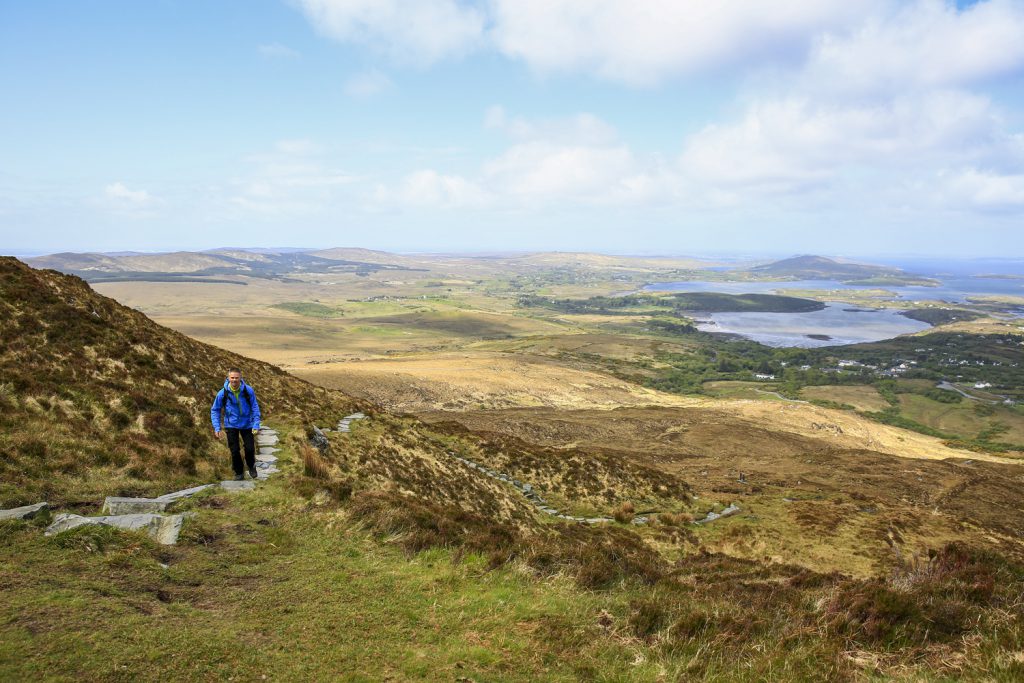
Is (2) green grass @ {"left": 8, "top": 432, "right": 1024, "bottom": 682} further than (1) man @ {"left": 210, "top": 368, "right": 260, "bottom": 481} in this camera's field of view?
No

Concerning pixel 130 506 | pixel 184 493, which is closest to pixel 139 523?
pixel 130 506

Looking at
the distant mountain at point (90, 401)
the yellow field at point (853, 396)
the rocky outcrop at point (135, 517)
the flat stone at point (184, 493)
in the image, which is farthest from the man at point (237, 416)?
the yellow field at point (853, 396)

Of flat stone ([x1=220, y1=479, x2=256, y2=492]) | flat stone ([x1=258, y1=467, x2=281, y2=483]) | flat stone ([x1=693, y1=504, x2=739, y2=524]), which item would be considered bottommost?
flat stone ([x1=693, y1=504, x2=739, y2=524])

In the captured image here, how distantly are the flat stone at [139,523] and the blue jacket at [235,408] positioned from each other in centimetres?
394

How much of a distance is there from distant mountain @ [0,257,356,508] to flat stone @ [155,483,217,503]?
16.2 inches

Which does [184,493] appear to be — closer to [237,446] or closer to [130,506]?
[130,506]

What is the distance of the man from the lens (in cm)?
1486

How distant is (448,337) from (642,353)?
73.1 metres

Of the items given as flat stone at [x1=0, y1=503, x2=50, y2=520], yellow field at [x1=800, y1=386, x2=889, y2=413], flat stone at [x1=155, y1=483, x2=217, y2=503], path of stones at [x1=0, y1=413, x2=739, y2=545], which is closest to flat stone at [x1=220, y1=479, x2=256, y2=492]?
path of stones at [x1=0, y1=413, x2=739, y2=545]

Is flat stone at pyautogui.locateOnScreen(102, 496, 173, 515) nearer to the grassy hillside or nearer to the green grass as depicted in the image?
the grassy hillside

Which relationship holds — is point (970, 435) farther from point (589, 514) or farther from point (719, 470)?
point (589, 514)

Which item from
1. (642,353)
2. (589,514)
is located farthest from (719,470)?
(642,353)

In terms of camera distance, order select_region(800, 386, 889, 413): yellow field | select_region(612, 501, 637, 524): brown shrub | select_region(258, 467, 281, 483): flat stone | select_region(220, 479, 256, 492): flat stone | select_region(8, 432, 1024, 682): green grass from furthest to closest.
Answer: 1. select_region(800, 386, 889, 413): yellow field
2. select_region(612, 501, 637, 524): brown shrub
3. select_region(258, 467, 281, 483): flat stone
4. select_region(220, 479, 256, 492): flat stone
5. select_region(8, 432, 1024, 682): green grass

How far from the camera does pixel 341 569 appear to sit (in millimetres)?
10547
